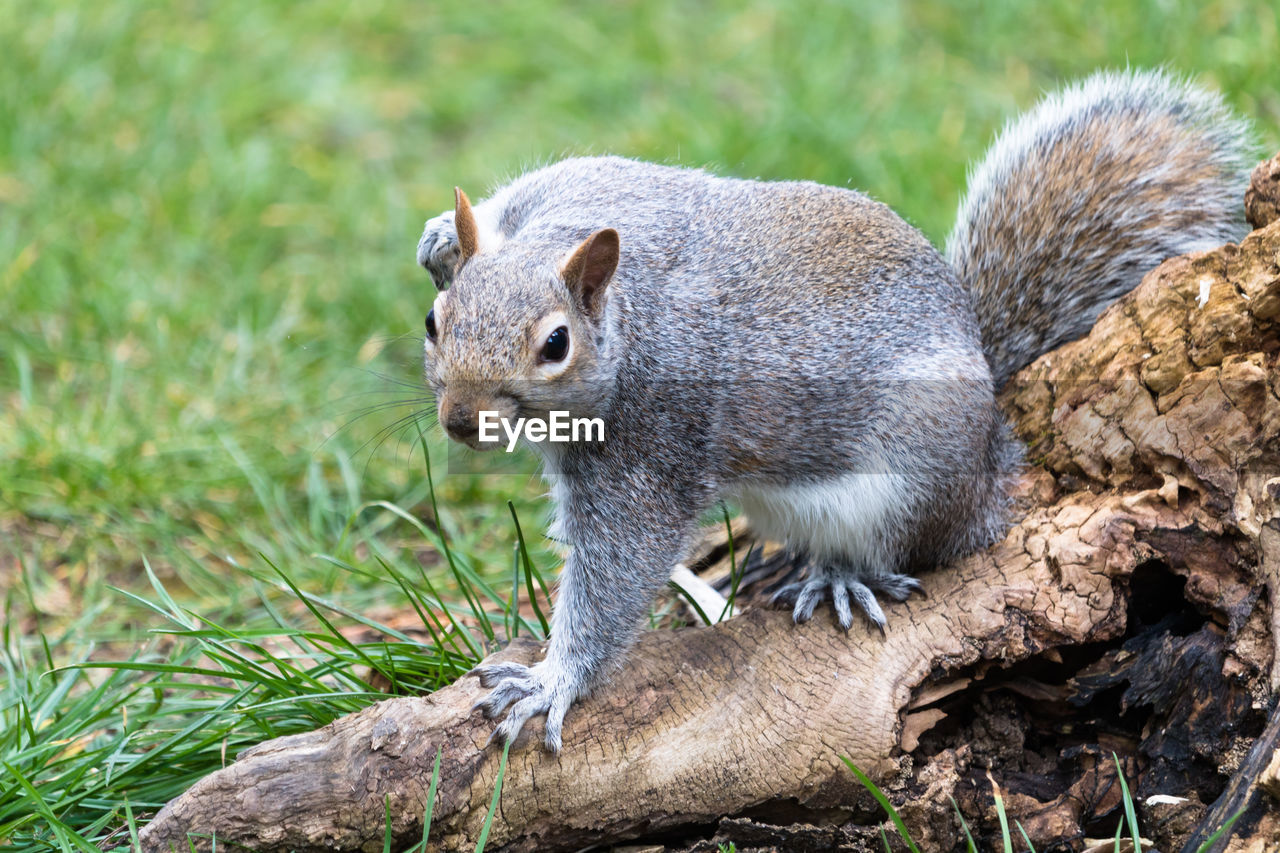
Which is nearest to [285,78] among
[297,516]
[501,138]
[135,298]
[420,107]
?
[420,107]

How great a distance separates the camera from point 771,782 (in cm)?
224

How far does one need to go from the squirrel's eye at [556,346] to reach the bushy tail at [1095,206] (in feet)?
3.79

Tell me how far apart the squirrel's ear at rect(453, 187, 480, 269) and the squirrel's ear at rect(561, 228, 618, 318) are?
0.23m

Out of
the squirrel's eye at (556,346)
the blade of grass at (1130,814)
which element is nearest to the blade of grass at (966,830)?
the blade of grass at (1130,814)

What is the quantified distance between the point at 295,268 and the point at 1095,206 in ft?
9.86

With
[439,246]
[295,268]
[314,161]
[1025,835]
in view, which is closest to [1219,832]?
[1025,835]

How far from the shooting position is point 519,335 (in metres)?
2.13

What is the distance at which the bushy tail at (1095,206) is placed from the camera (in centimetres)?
278

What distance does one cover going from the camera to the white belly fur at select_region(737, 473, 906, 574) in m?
2.58

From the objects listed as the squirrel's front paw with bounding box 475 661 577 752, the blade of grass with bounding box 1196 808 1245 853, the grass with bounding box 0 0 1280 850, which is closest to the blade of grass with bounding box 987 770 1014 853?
the blade of grass with bounding box 1196 808 1245 853

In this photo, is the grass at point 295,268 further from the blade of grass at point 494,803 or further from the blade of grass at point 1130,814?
the blade of grass at point 1130,814

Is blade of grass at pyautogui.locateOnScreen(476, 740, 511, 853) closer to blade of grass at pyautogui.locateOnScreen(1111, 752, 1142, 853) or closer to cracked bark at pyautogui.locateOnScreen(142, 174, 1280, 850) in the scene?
cracked bark at pyautogui.locateOnScreen(142, 174, 1280, 850)

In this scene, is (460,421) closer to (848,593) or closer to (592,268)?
(592,268)

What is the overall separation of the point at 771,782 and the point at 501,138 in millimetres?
3625
